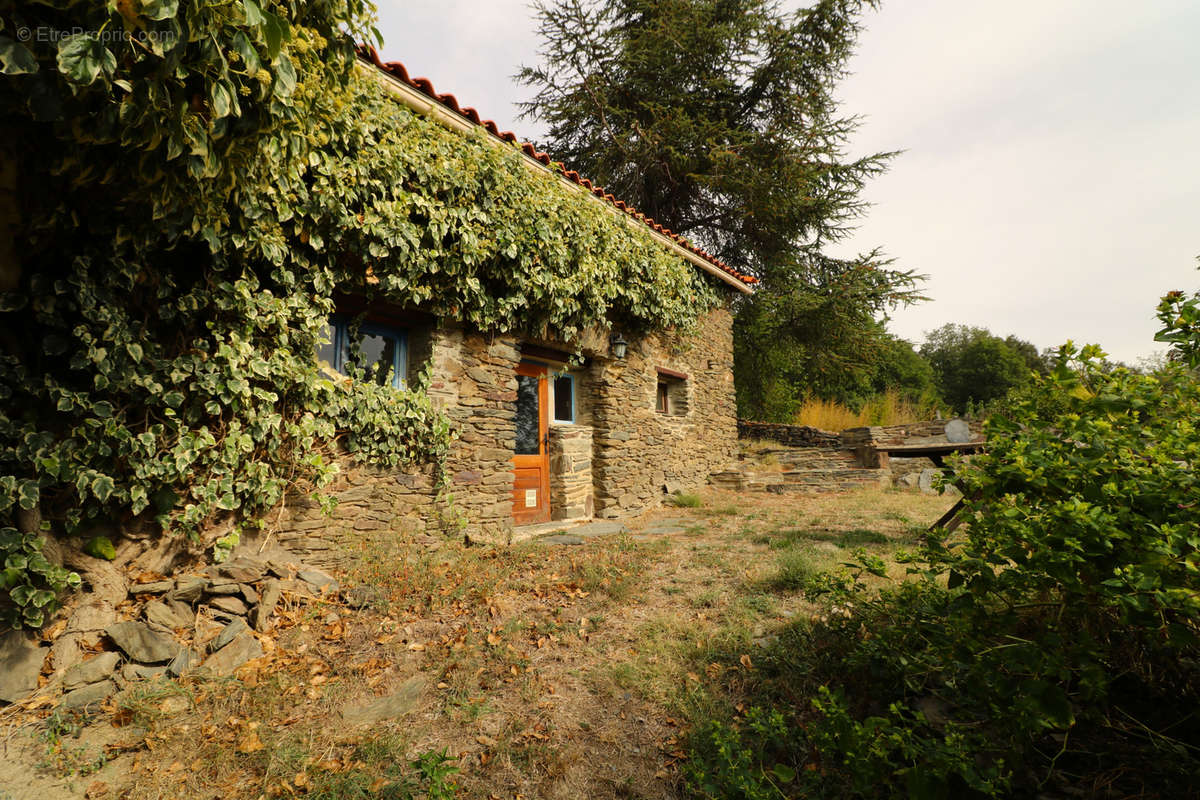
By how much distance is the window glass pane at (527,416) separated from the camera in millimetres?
6594

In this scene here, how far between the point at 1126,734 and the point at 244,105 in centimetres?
421

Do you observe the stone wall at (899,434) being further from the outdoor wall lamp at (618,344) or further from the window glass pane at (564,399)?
the window glass pane at (564,399)

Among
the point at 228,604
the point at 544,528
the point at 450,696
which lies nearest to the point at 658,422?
the point at 544,528

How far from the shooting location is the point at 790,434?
40.9 ft

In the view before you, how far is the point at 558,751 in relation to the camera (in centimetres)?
231

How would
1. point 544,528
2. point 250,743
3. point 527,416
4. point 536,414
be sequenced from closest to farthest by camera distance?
1. point 250,743
2. point 544,528
3. point 527,416
4. point 536,414

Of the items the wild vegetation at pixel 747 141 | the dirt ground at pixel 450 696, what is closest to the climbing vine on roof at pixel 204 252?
the dirt ground at pixel 450 696

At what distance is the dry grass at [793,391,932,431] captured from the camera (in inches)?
533

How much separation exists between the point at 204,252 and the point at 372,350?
1702 millimetres

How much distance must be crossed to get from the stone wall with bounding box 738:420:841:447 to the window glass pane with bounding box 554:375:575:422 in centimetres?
713

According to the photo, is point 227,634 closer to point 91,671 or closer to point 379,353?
point 91,671

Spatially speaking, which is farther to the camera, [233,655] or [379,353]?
[379,353]

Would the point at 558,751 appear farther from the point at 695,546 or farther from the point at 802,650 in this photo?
the point at 695,546

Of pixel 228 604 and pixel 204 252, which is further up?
pixel 204 252
